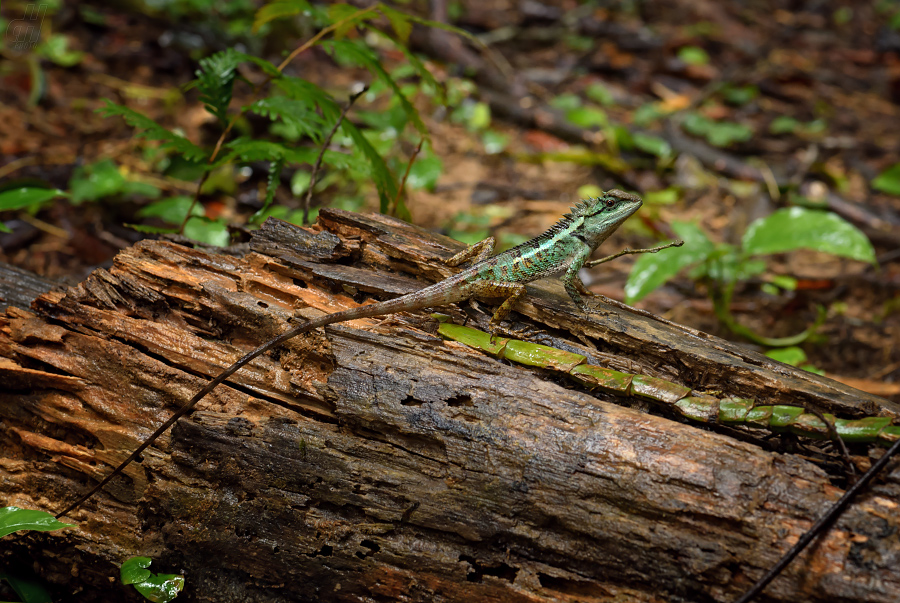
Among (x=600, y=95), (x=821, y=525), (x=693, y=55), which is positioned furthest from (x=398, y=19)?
(x=693, y=55)

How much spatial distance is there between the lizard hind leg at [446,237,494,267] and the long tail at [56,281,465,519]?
0.38 m

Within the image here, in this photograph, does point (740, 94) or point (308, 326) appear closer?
point (308, 326)

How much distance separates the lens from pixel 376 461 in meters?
3.13

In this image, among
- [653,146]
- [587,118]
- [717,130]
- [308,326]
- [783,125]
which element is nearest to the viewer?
[308,326]

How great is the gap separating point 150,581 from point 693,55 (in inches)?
501

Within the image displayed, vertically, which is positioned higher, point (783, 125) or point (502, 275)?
point (783, 125)

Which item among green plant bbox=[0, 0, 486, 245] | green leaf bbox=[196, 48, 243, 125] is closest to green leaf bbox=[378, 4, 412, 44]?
green plant bbox=[0, 0, 486, 245]

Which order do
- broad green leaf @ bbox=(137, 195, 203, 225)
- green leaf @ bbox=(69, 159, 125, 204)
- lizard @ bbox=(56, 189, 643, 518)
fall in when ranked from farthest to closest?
green leaf @ bbox=(69, 159, 125, 204) < broad green leaf @ bbox=(137, 195, 203, 225) < lizard @ bbox=(56, 189, 643, 518)

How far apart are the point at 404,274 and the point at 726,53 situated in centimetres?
1139

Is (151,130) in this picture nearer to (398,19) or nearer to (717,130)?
(398,19)

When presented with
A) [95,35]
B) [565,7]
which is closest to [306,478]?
[95,35]

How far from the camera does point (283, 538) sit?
3090mm

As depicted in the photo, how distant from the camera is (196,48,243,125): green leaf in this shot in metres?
4.40

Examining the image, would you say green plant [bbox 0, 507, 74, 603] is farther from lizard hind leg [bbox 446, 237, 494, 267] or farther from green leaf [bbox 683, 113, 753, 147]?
green leaf [bbox 683, 113, 753, 147]
